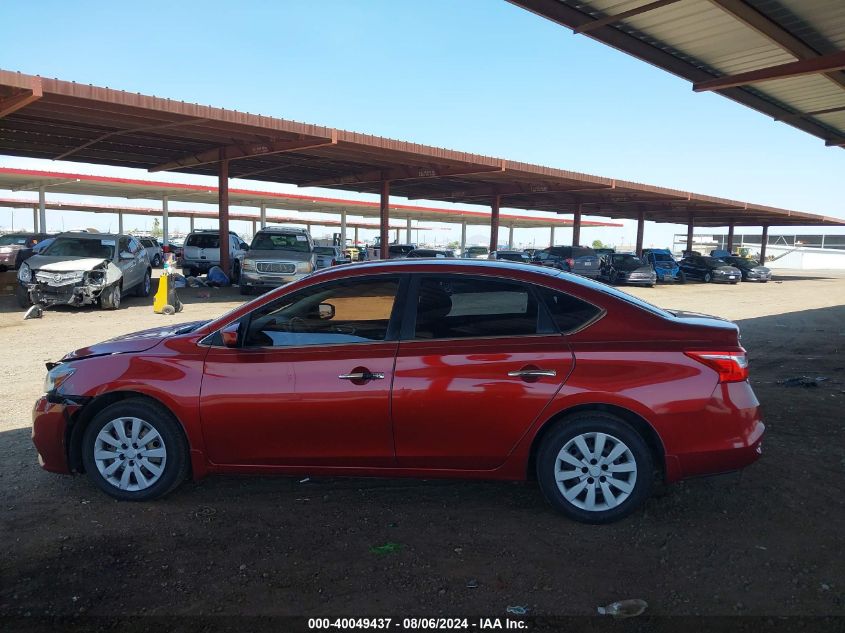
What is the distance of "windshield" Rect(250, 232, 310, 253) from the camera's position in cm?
1842

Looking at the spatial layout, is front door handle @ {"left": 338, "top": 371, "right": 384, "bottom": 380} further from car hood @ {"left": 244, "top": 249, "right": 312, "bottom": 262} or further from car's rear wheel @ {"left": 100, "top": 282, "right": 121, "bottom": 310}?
car hood @ {"left": 244, "top": 249, "right": 312, "bottom": 262}

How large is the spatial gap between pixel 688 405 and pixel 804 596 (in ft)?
3.63

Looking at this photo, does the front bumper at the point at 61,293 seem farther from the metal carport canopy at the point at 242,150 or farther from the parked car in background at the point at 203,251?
the parked car in background at the point at 203,251

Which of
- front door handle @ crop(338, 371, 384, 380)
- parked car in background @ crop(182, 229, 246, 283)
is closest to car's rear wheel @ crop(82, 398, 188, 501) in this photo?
front door handle @ crop(338, 371, 384, 380)

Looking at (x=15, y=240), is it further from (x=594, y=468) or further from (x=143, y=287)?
(x=594, y=468)

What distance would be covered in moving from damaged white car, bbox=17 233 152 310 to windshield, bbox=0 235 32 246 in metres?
12.8

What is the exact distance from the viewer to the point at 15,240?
25.4 metres

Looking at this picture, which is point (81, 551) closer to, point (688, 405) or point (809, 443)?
point (688, 405)

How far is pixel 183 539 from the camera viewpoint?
3.67 meters

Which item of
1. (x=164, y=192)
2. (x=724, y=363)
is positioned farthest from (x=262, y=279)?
(x=164, y=192)

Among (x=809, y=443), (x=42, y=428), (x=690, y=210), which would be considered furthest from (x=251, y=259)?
(x=690, y=210)

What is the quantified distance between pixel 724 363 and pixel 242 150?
62.3 feet

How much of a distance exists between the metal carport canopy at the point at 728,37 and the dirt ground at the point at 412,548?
6.33 metres

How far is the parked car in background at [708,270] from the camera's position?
103ft
